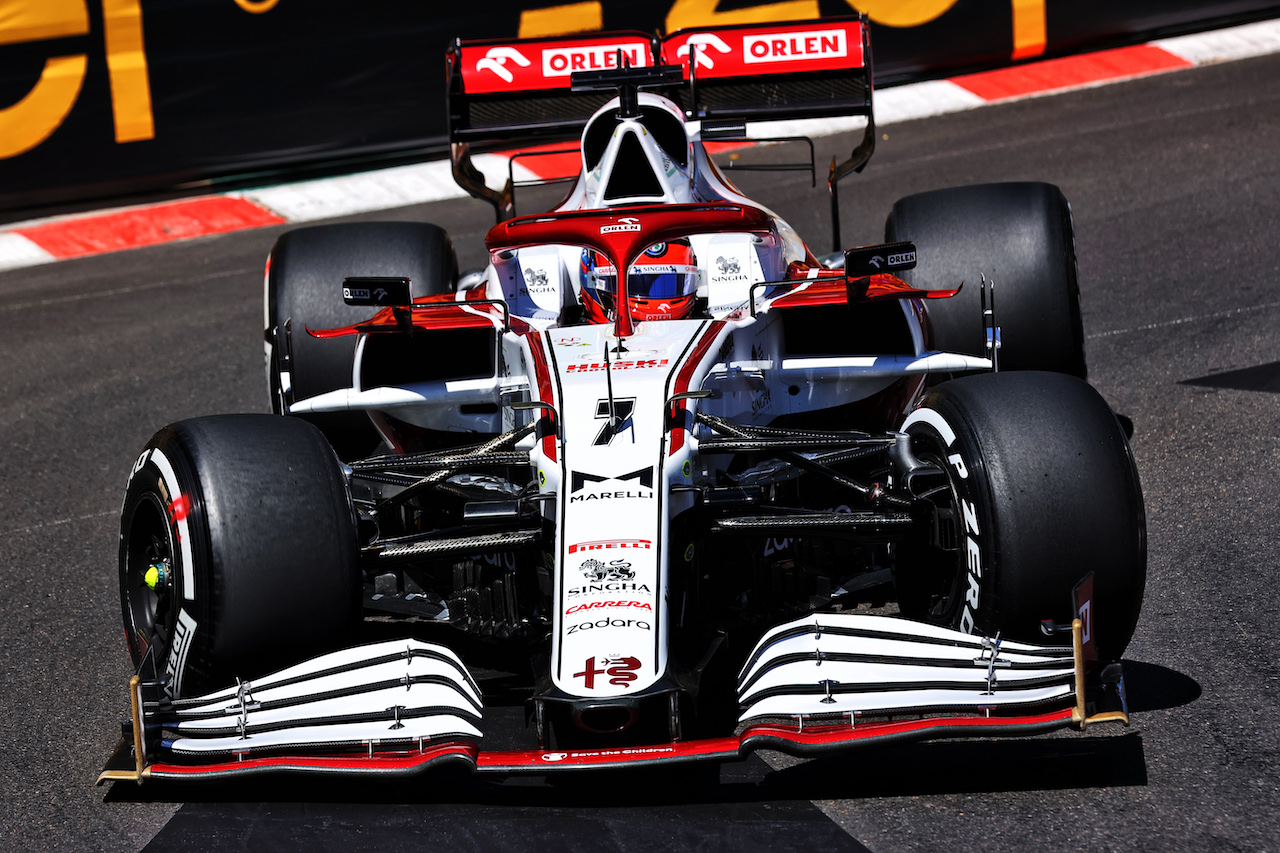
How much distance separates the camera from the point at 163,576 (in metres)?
4.82

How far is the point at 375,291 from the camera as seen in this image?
5.60m

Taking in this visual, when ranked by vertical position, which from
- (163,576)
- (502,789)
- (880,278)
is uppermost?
(880,278)

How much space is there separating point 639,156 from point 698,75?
1.49 meters

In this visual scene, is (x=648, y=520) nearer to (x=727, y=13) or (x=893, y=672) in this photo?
(x=893, y=672)

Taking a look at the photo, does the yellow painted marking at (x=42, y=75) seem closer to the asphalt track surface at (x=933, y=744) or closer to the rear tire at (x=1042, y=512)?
the asphalt track surface at (x=933, y=744)

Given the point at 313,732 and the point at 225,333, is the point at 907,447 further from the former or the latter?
the point at 225,333

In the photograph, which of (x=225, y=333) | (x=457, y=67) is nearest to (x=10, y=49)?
(x=225, y=333)

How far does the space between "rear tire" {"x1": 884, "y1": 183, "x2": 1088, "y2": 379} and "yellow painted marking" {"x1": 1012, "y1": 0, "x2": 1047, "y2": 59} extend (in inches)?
283

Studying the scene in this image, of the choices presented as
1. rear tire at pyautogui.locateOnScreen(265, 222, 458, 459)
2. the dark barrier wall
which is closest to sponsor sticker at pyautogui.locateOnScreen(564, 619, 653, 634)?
rear tire at pyautogui.locateOnScreen(265, 222, 458, 459)

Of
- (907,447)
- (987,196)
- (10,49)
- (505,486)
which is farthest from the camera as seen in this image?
(10,49)

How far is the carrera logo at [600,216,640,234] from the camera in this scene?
599cm

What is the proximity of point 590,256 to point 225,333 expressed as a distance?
178 inches

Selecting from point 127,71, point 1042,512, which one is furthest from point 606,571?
point 127,71

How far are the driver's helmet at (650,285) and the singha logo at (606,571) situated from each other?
1.57 meters
